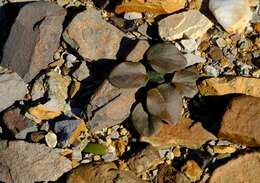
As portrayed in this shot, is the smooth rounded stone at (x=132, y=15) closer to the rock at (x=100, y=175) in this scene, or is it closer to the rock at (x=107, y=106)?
the rock at (x=107, y=106)

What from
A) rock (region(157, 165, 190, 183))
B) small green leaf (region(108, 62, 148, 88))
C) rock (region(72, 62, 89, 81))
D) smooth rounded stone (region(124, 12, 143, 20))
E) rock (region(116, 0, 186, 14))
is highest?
rock (region(116, 0, 186, 14))

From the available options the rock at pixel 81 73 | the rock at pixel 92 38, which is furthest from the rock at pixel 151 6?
the rock at pixel 81 73

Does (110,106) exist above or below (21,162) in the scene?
above

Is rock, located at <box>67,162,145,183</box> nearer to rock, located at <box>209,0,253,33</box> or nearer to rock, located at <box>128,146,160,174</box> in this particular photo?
rock, located at <box>128,146,160,174</box>

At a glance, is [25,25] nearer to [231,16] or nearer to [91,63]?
[91,63]

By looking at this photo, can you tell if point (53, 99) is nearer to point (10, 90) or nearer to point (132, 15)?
point (10, 90)

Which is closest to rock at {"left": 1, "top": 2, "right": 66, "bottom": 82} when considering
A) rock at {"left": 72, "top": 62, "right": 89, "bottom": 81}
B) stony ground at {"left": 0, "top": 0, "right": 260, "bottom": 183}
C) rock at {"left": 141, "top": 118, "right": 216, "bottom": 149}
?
stony ground at {"left": 0, "top": 0, "right": 260, "bottom": 183}

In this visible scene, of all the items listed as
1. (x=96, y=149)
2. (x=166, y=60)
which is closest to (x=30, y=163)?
(x=96, y=149)

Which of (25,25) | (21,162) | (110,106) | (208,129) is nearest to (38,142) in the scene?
(21,162)
